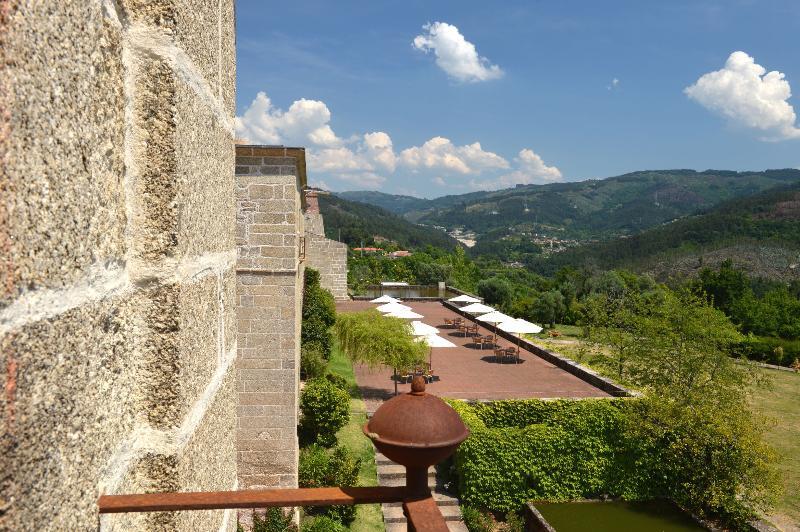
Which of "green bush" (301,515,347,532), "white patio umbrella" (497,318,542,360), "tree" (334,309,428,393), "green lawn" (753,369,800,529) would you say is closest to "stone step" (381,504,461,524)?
"green bush" (301,515,347,532)

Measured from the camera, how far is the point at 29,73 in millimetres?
692

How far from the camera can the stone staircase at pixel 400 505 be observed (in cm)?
966

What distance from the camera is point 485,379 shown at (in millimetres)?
16703

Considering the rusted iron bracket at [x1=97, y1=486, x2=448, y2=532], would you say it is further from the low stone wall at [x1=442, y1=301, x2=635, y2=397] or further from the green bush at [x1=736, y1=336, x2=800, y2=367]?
the green bush at [x1=736, y1=336, x2=800, y2=367]

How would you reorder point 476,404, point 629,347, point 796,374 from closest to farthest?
point 476,404
point 629,347
point 796,374

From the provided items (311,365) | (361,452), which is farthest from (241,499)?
(311,365)

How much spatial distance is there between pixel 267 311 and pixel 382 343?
263 inches

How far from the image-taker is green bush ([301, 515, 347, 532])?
27.8 ft

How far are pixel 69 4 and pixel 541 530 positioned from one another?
11.0 meters

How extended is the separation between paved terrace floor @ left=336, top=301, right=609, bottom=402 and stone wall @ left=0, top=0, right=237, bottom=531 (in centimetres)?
1360

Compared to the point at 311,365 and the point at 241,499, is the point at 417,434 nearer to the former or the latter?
the point at 241,499

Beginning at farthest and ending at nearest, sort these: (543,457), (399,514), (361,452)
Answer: (361,452)
(543,457)
(399,514)

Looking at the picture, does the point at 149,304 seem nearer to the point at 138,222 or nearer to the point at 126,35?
the point at 138,222

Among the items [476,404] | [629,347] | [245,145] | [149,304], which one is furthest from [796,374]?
[149,304]
